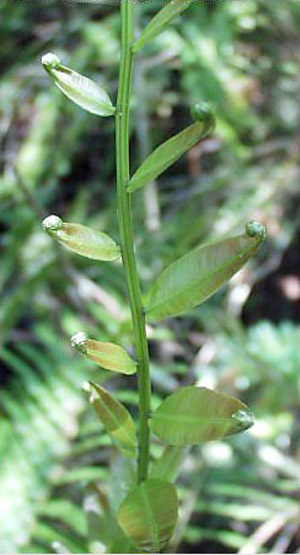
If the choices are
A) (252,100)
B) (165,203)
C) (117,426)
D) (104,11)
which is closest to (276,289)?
(165,203)

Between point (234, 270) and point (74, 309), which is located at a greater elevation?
point (74, 309)

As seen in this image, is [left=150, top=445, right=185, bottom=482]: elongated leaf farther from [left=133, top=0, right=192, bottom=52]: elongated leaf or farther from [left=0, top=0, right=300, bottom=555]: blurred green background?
[left=0, top=0, right=300, bottom=555]: blurred green background

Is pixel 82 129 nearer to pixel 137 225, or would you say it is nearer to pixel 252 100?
pixel 137 225

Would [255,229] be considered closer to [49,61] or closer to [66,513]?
[49,61]

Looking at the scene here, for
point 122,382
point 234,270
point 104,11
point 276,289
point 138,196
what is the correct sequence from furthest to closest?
1. point 104,11
2. point 276,289
3. point 138,196
4. point 122,382
5. point 234,270

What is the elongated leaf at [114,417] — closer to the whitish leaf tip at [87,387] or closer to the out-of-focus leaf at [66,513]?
the whitish leaf tip at [87,387]

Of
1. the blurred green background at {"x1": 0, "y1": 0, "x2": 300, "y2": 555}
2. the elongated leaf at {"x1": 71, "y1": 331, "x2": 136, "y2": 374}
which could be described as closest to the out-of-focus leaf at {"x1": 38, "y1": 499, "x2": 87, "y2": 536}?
the blurred green background at {"x1": 0, "y1": 0, "x2": 300, "y2": 555}

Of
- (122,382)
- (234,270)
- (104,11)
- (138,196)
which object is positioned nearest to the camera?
(234,270)
